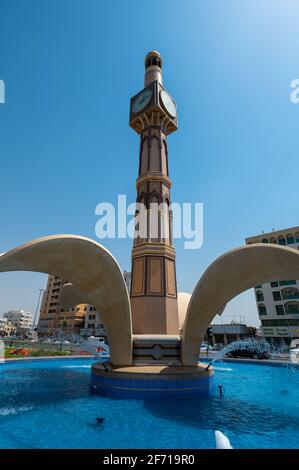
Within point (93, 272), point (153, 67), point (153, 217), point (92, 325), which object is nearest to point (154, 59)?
point (153, 67)

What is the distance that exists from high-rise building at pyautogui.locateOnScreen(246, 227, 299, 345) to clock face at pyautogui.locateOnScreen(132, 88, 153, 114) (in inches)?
1230

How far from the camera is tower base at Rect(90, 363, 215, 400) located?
11938mm

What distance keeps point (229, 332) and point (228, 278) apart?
3836cm

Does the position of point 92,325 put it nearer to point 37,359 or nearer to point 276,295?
point 276,295

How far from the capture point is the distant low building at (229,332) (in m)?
48.3

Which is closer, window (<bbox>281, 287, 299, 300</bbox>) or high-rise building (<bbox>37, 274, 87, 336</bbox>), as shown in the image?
window (<bbox>281, 287, 299, 300</bbox>)

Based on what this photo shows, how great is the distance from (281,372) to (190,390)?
11515 mm

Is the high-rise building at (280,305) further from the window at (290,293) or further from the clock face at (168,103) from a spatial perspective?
the clock face at (168,103)

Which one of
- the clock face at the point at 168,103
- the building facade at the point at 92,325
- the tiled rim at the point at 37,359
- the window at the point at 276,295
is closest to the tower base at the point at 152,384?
the tiled rim at the point at 37,359

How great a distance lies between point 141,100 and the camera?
76.0 feet

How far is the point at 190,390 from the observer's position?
12.4 metres

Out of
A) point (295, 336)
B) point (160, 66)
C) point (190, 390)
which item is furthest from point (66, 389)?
point (295, 336)

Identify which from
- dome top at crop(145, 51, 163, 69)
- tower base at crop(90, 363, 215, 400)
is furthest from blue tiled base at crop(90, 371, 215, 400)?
dome top at crop(145, 51, 163, 69)

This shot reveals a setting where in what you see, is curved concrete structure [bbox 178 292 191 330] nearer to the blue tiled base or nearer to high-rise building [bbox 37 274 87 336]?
the blue tiled base
